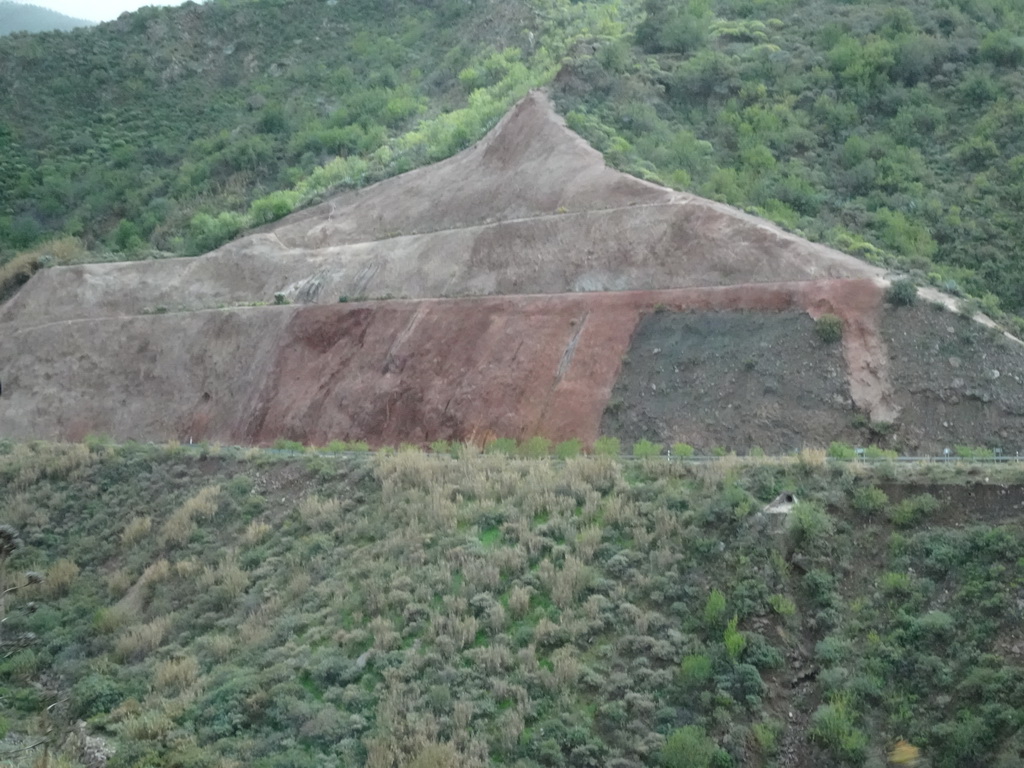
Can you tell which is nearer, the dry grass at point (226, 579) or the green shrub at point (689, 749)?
the green shrub at point (689, 749)

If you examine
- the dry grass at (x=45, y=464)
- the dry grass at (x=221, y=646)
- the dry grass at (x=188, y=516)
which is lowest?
the dry grass at (x=45, y=464)

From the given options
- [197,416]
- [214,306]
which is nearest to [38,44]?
[214,306]

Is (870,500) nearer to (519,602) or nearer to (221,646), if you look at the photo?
(519,602)

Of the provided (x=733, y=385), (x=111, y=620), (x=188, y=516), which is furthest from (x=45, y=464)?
(x=733, y=385)

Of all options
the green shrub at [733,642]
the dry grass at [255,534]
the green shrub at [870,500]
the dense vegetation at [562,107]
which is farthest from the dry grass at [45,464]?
the green shrub at [870,500]

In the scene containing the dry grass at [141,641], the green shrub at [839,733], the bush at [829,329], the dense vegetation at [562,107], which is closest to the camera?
the green shrub at [839,733]

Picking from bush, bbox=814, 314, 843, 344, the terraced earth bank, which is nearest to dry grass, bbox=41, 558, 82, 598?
the terraced earth bank

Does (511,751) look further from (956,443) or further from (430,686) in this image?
(956,443)

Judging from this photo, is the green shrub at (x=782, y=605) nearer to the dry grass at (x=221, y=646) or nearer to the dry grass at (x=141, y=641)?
the dry grass at (x=221, y=646)
